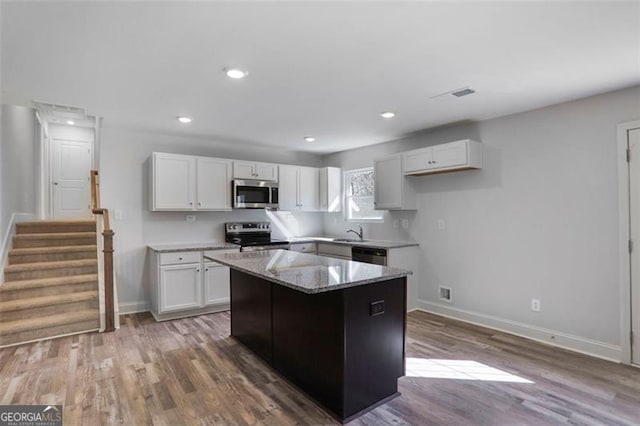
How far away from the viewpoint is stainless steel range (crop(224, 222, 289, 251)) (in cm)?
492

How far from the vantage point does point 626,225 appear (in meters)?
2.93

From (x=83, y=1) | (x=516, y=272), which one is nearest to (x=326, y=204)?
(x=516, y=272)

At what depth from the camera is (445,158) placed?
399 cm

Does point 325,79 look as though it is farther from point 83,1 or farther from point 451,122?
point 451,122

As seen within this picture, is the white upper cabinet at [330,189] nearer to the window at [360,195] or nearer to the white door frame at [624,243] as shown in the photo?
the window at [360,195]

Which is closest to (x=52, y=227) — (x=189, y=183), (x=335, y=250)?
(x=189, y=183)

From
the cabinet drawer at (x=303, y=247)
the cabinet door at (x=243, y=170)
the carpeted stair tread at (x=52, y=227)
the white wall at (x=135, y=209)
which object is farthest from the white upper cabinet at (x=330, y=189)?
the carpeted stair tread at (x=52, y=227)

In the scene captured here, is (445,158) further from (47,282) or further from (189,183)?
(47,282)

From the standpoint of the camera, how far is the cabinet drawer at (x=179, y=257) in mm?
4148

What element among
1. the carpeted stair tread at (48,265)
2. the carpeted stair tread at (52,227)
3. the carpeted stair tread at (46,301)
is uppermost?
the carpeted stair tread at (52,227)

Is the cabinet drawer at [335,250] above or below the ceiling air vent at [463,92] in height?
below

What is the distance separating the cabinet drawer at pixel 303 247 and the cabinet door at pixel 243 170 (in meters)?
1.23

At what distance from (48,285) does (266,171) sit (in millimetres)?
3090

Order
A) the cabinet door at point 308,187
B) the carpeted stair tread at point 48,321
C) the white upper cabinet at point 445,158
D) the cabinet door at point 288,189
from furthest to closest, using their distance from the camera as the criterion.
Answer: the cabinet door at point 308,187
the cabinet door at point 288,189
the white upper cabinet at point 445,158
the carpeted stair tread at point 48,321
